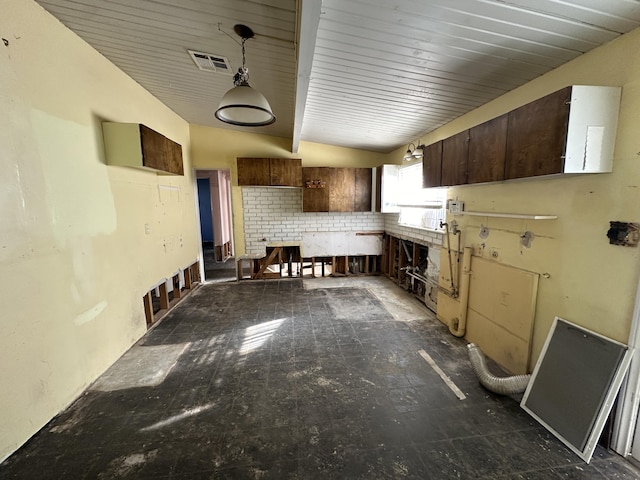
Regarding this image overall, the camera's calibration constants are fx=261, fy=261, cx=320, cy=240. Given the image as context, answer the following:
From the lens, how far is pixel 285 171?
203 inches

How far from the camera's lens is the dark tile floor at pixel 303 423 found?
1.66m

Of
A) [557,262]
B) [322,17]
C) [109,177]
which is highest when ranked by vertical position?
[322,17]

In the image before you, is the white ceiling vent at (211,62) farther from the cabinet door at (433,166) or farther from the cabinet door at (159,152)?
the cabinet door at (433,166)

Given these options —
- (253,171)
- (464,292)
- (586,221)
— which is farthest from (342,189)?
(586,221)

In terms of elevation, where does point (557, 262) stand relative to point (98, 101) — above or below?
below

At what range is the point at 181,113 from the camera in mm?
4574

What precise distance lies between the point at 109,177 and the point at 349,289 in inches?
157

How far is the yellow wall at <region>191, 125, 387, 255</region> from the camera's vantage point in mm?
5297

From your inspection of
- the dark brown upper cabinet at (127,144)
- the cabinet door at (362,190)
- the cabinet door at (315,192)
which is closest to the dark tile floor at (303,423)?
the dark brown upper cabinet at (127,144)

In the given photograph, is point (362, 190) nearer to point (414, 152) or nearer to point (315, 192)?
point (315, 192)

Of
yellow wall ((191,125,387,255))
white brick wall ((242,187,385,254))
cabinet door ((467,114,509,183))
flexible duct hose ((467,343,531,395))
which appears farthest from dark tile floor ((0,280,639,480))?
yellow wall ((191,125,387,255))

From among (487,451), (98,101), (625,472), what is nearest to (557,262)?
(625,472)

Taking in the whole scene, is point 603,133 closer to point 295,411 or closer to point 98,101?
point 295,411

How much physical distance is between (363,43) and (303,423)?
296 centimetres
